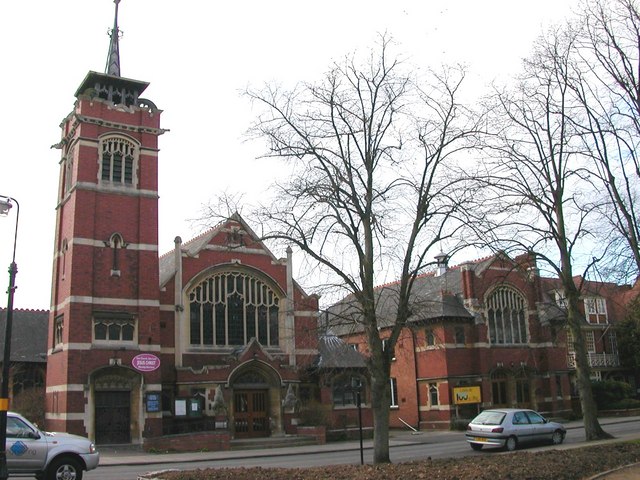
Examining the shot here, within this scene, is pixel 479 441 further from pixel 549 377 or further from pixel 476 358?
pixel 549 377

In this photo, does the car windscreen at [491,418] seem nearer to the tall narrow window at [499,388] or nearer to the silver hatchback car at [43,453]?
the silver hatchback car at [43,453]

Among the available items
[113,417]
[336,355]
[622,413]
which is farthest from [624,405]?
[113,417]

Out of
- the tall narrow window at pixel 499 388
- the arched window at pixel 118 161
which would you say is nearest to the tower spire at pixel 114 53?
the arched window at pixel 118 161

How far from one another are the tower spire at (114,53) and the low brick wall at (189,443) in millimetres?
19561

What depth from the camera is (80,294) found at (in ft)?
102

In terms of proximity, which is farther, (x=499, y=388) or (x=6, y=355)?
(x=499, y=388)

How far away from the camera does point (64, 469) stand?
50.0 feet

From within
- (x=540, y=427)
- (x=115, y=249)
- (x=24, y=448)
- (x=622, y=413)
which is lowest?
(x=622, y=413)

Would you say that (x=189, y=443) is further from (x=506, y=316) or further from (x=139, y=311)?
(x=506, y=316)

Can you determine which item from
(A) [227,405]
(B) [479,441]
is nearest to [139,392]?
(A) [227,405]

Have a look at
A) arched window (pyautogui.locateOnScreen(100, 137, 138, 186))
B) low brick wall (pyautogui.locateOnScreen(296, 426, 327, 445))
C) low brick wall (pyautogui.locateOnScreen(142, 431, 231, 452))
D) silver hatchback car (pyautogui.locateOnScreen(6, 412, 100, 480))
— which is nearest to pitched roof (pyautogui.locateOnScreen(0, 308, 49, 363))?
arched window (pyautogui.locateOnScreen(100, 137, 138, 186))

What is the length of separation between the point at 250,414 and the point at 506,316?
1928 centimetres

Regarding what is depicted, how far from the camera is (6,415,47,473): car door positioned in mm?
14602

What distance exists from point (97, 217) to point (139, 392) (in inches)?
348
